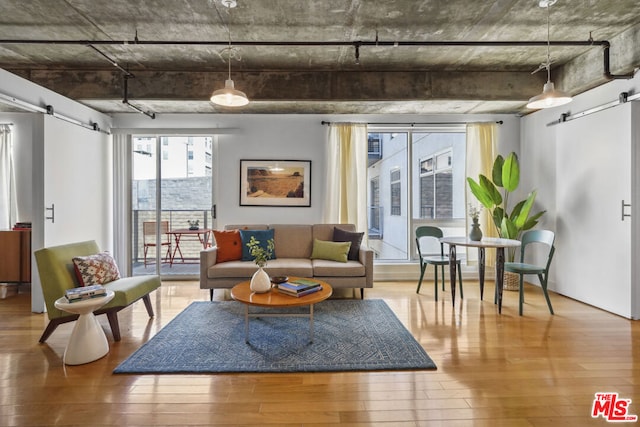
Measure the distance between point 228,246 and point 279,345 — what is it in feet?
5.97

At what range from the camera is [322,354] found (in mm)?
2543

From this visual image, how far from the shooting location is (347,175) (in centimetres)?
493

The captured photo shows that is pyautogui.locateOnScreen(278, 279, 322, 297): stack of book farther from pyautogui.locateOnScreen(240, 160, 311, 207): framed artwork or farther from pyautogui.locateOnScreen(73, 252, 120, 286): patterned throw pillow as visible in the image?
pyautogui.locateOnScreen(240, 160, 311, 207): framed artwork

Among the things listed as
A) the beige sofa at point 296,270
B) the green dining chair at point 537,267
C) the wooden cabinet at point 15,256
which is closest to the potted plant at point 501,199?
the green dining chair at point 537,267

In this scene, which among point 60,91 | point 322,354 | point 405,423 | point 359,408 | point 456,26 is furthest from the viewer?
point 60,91

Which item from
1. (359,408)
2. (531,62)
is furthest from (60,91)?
(531,62)

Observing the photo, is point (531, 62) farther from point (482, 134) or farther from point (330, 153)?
point (330, 153)

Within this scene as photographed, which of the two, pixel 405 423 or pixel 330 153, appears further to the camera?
pixel 330 153

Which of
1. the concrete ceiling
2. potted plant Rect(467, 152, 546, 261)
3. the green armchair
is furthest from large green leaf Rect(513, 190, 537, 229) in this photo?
the green armchair

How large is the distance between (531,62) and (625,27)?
2.95ft

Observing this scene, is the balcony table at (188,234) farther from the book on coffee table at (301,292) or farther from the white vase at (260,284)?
the book on coffee table at (301,292)

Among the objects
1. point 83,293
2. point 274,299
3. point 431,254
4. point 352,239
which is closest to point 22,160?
point 83,293

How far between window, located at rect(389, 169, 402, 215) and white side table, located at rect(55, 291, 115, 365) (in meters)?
4.30

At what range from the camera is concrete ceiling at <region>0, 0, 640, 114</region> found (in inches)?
111
